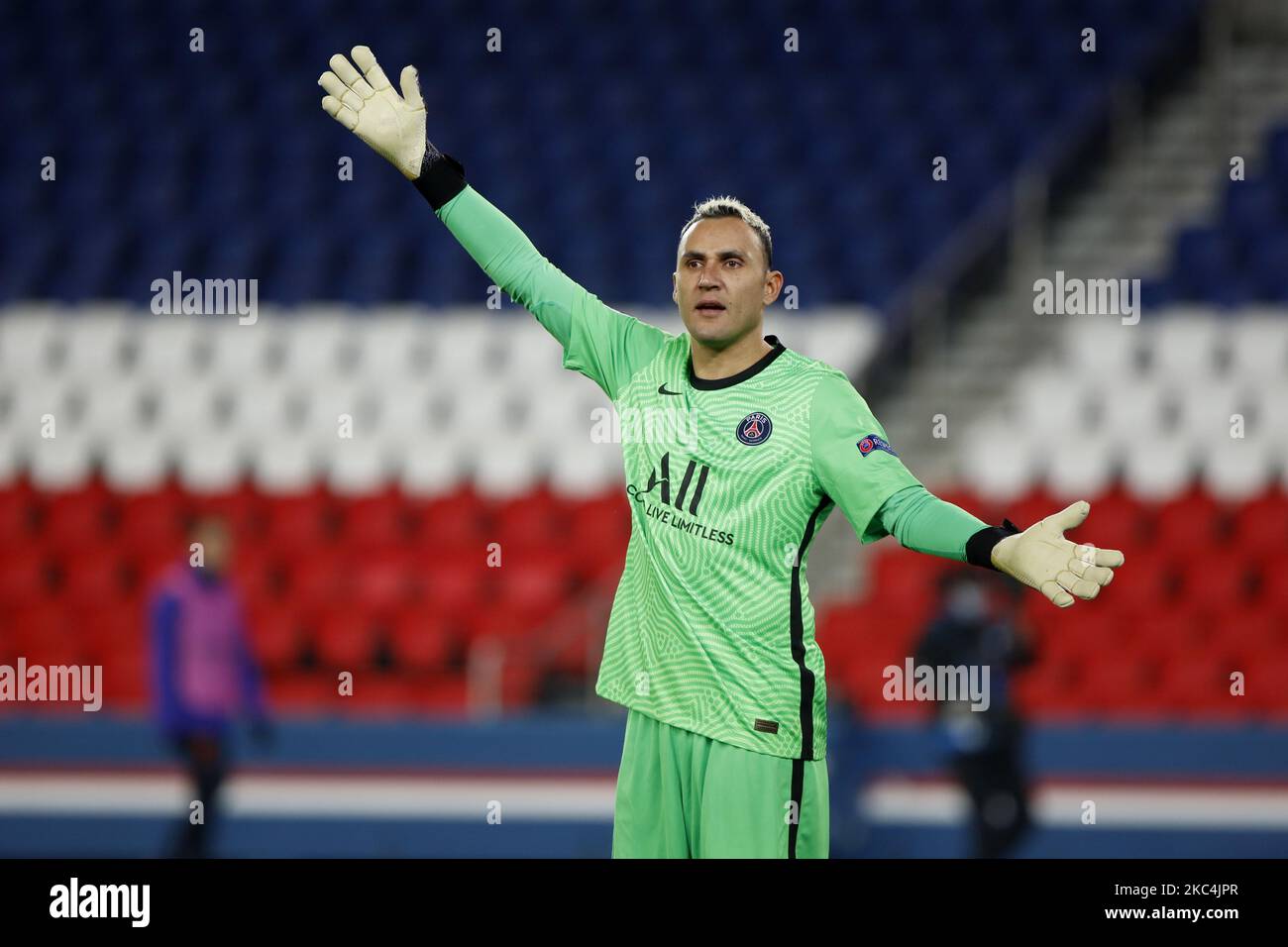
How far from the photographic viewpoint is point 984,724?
788 centimetres

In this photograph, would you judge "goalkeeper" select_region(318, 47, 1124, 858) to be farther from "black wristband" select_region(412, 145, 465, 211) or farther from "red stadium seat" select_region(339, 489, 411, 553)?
"red stadium seat" select_region(339, 489, 411, 553)

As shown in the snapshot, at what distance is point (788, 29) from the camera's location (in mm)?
11938

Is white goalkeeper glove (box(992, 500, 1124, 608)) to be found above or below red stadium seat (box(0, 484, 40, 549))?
below

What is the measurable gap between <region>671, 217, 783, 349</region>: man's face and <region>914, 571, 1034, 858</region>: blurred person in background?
14.8ft

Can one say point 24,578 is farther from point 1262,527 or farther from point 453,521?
point 1262,527

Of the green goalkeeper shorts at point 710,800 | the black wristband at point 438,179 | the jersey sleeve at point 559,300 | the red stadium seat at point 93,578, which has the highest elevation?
the black wristband at point 438,179

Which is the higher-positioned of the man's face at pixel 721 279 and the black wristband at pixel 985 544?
the man's face at pixel 721 279

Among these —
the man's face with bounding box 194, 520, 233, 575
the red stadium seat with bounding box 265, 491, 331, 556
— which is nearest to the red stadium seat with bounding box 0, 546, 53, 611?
the red stadium seat with bounding box 265, 491, 331, 556

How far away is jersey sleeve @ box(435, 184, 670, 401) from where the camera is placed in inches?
149

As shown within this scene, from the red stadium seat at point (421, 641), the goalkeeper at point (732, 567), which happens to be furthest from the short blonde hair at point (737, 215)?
the red stadium seat at point (421, 641)

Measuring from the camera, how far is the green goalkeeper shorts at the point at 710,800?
3434 millimetres

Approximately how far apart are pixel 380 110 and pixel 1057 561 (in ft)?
5.99

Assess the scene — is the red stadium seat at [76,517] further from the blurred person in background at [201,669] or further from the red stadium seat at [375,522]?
the blurred person in background at [201,669]

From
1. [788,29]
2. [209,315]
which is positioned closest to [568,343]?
[209,315]
